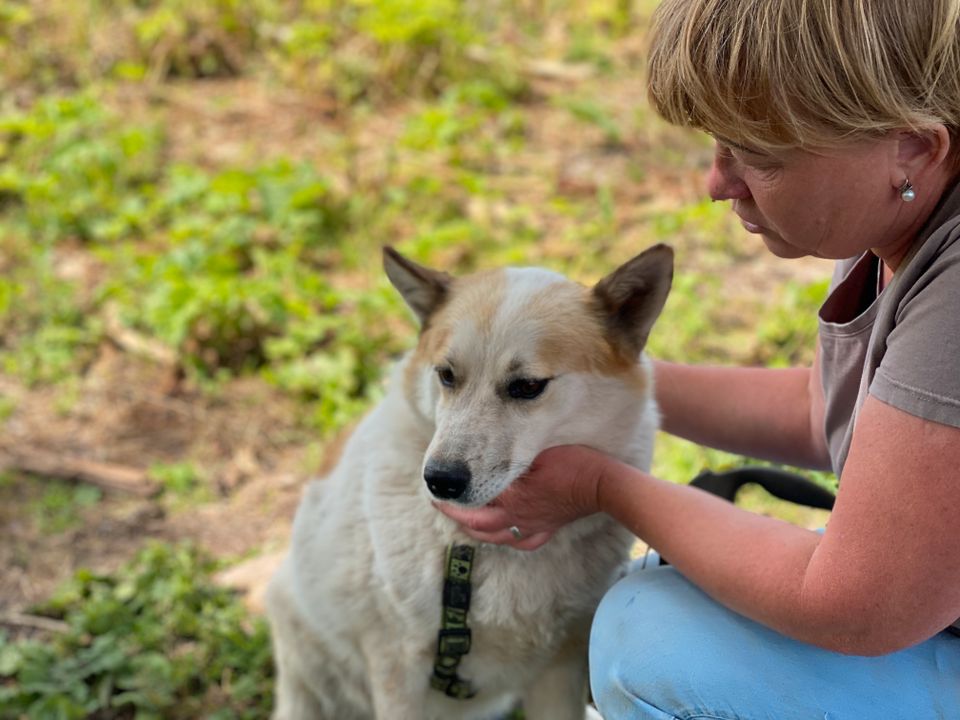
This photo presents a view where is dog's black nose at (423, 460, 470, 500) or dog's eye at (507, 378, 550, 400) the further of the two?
dog's eye at (507, 378, 550, 400)

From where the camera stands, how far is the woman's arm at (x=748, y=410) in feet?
6.63

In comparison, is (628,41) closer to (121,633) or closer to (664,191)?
(664,191)

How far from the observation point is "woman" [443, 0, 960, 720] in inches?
49.6

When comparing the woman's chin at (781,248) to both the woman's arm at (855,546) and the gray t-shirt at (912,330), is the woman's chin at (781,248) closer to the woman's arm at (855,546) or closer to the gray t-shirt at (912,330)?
the gray t-shirt at (912,330)

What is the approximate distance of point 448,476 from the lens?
1.76 metres

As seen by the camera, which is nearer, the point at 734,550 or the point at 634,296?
the point at 734,550

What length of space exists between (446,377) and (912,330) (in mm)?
937

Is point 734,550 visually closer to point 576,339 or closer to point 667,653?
point 667,653

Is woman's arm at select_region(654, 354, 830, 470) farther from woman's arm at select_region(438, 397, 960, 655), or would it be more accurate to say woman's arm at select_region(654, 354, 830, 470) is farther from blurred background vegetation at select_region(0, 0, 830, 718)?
blurred background vegetation at select_region(0, 0, 830, 718)

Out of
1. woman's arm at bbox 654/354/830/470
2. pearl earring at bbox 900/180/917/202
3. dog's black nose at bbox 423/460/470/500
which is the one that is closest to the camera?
pearl earring at bbox 900/180/917/202

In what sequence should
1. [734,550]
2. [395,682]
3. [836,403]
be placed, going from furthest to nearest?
1. [395,682]
2. [836,403]
3. [734,550]

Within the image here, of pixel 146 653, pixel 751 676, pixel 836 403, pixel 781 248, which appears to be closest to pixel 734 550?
pixel 751 676

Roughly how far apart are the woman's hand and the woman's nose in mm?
545

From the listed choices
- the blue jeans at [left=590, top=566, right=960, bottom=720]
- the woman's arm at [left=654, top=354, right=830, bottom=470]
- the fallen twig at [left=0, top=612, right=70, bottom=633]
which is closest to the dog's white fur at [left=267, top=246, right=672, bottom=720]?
the woman's arm at [left=654, top=354, right=830, bottom=470]
